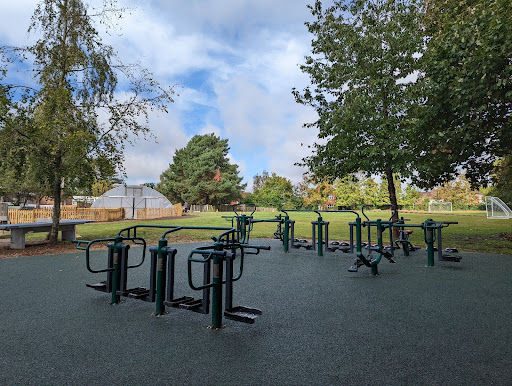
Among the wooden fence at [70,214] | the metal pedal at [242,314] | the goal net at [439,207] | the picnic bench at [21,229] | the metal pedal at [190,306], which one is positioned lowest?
the metal pedal at [242,314]

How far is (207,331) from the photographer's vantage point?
3.40 m

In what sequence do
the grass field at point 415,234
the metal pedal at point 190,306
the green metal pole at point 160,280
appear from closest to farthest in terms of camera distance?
the metal pedal at point 190,306 < the green metal pole at point 160,280 < the grass field at point 415,234

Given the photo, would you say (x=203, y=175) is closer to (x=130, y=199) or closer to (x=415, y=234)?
(x=130, y=199)

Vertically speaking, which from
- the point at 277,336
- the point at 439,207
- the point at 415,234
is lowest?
the point at 277,336

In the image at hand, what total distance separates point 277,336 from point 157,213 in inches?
1199

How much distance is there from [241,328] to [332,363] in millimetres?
→ 1089

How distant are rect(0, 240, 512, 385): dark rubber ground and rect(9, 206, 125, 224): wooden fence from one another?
15969 mm

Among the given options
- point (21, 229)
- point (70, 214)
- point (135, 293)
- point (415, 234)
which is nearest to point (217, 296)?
point (135, 293)

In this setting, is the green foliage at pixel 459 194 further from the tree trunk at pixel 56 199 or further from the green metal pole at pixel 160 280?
the green metal pole at pixel 160 280

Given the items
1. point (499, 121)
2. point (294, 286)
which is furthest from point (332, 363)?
point (499, 121)

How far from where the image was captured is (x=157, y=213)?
106 ft

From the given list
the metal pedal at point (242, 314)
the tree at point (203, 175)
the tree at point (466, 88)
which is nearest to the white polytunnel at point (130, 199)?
the tree at point (203, 175)

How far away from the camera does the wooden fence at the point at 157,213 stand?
31016 mm

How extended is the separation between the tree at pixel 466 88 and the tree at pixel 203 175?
3736 centimetres
